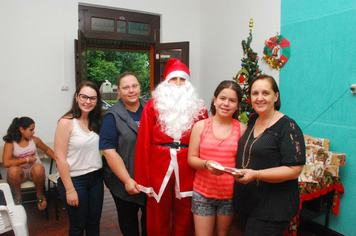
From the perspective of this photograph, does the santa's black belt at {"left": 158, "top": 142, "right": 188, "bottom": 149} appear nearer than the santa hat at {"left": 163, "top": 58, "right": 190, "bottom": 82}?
Yes

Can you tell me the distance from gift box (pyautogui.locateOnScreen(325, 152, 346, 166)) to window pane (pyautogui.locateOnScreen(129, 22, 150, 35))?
3643 millimetres

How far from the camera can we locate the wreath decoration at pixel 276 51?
121 inches

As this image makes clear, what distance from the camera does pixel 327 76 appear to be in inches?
103

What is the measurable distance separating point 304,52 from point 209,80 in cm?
220

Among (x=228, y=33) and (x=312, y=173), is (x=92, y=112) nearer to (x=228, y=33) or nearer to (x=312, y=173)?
(x=312, y=173)

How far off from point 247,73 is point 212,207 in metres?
2.20

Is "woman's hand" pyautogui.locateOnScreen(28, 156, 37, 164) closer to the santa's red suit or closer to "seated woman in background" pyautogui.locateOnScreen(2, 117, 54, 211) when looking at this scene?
"seated woman in background" pyautogui.locateOnScreen(2, 117, 54, 211)

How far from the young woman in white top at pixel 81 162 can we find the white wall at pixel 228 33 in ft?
7.90

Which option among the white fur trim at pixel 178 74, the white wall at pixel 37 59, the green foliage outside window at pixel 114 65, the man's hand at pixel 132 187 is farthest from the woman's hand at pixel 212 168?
the green foliage outside window at pixel 114 65

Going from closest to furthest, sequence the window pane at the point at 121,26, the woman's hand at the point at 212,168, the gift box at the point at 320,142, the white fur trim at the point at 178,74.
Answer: the woman's hand at the point at 212,168, the white fur trim at the point at 178,74, the gift box at the point at 320,142, the window pane at the point at 121,26

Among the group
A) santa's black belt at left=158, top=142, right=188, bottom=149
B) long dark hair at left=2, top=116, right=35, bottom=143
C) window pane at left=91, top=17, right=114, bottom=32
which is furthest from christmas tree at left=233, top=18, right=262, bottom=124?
long dark hair at left=2, top=116, right=35, bottom=143

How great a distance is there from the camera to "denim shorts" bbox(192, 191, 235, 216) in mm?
1601

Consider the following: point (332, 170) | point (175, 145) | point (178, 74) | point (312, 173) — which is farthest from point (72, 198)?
point (332, 170)

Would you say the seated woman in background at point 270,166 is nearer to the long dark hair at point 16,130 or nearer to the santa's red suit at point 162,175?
the santa's red suit at point 162,175
